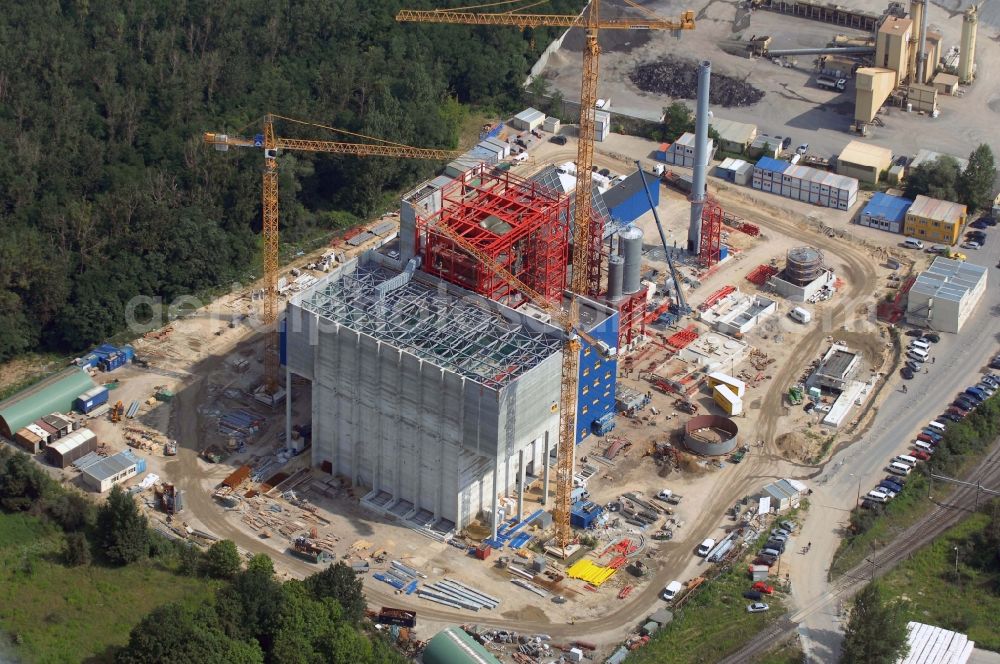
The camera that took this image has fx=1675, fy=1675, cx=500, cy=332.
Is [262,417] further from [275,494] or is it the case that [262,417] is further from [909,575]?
[909,575]

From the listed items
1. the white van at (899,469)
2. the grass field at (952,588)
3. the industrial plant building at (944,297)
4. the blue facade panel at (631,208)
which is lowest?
the grass field at (952,588)

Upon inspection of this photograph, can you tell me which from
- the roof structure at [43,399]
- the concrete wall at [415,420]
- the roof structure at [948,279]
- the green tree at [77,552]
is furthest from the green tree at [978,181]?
the green tree at [77,552]

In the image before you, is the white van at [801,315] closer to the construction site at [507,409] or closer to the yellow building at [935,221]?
the construction site at [507,409]

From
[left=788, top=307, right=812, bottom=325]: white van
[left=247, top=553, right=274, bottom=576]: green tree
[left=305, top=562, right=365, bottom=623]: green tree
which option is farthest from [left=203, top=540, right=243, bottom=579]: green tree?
[left=788, top=307, right=812, bottom=325]: white van

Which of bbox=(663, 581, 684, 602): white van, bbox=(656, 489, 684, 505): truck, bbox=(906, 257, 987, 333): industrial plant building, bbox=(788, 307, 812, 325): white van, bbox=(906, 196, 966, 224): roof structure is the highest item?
bbox=(906, 196, 966, 224): roof structure

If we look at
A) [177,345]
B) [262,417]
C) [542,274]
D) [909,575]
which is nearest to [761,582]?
[909,575]

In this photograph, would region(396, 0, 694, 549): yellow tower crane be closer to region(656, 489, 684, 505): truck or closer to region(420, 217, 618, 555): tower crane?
region(420, 217, 618, 555): tower crane

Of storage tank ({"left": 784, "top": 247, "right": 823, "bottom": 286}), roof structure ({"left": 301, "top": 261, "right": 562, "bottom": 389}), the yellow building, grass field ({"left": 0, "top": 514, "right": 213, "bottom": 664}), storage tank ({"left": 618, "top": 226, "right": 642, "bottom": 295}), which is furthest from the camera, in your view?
the yellow building
